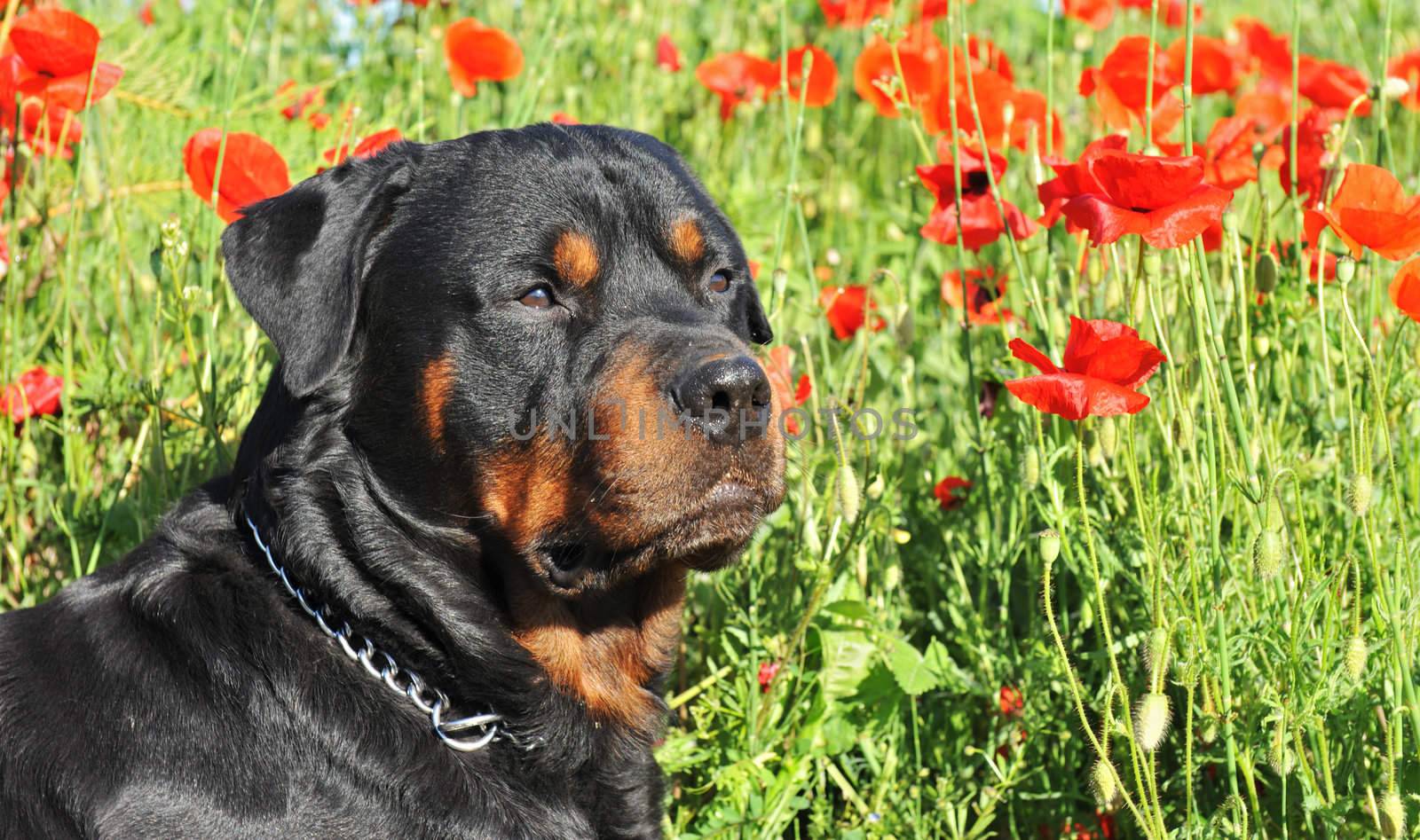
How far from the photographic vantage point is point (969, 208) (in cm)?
325

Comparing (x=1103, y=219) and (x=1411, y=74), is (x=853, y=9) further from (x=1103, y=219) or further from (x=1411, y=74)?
(x=1103, y=219)

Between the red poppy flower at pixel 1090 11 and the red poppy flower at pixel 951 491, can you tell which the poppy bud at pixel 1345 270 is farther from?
the red poppy flower at pixel 1090 11

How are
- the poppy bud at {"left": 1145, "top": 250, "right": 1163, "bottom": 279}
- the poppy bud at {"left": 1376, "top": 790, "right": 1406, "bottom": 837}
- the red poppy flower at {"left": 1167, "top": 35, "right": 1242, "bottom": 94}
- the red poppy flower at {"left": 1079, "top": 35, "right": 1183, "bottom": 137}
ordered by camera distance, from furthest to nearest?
the red poppy flower at {"left": 1167, "top": 35, "right": 1242, "bottom": 94}, the red poppy flower at {"left": 1079, "top": 35, "right": 1183, "bottom": 137}, the poppy bud at {"left": 1145, "top": 250, "right": 1163, "bottom": 279}, the poppy bud at {"left": 1376, "top": 790, "right": 1406, "bottom": 837}

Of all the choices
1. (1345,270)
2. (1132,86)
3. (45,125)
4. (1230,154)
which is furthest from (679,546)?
(45,125)

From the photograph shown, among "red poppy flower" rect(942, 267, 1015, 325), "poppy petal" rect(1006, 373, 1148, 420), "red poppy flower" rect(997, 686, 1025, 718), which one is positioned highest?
"poppy petal" rect(1006, 373, 1148, 420)

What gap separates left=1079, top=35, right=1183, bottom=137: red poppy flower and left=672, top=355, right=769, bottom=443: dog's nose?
45.8 inches

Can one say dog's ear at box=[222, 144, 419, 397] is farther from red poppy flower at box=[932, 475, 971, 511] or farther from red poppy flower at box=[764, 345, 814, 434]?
red poppy flower at box=[932, 475, 971, 511]

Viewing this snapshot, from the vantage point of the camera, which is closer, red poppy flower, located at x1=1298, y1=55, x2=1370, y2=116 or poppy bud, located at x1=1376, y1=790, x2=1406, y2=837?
poppy bud, located at x1=1376, y1=790, x2=1406, y2=837

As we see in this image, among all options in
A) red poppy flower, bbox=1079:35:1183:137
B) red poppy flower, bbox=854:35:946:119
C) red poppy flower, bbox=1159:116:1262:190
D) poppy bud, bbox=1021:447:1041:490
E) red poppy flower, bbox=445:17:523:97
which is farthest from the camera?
red poppy flower, bbox=445:17:523:97

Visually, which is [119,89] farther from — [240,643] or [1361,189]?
[1361,189]

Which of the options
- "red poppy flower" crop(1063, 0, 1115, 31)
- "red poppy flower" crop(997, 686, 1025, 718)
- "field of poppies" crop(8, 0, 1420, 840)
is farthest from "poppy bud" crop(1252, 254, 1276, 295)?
"red poppy flower" crop(1063, 0, 1115, 31)

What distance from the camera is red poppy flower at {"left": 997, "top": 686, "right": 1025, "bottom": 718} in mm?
3324

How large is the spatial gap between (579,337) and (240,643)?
849 millimetres

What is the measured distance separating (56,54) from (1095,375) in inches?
94.9
